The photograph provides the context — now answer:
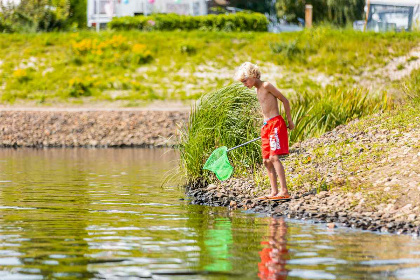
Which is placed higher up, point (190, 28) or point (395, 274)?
point (190, 28)

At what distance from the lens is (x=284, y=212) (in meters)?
10.4

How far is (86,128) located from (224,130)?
14.0 m

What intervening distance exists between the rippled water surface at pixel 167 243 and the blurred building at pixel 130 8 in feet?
90.8

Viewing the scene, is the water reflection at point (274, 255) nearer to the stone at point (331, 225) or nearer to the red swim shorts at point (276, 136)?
the stone at point (331, 225)

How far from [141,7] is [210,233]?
33122mm

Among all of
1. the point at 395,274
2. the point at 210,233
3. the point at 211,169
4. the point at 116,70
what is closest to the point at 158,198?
the point at 211,169

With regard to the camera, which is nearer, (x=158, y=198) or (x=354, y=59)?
(x=158, y=198)

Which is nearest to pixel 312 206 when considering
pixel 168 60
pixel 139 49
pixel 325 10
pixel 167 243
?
pixel 167 243

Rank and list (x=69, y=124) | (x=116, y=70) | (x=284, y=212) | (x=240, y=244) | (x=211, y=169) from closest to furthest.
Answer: (x=240, y=244) → (x=284, y=212) → (x=211, y=169) → (x=69, y=124) → (x=116, y=70)

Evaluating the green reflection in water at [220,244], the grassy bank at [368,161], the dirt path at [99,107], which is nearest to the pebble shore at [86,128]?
the dirt path at [99,107]

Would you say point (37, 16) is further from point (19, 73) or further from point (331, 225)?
point (331, 225)

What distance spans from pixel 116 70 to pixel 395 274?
27.0 metres

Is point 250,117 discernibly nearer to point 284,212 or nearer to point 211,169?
point 211,169

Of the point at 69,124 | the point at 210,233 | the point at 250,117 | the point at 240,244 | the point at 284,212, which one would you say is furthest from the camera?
the point at 69,124
